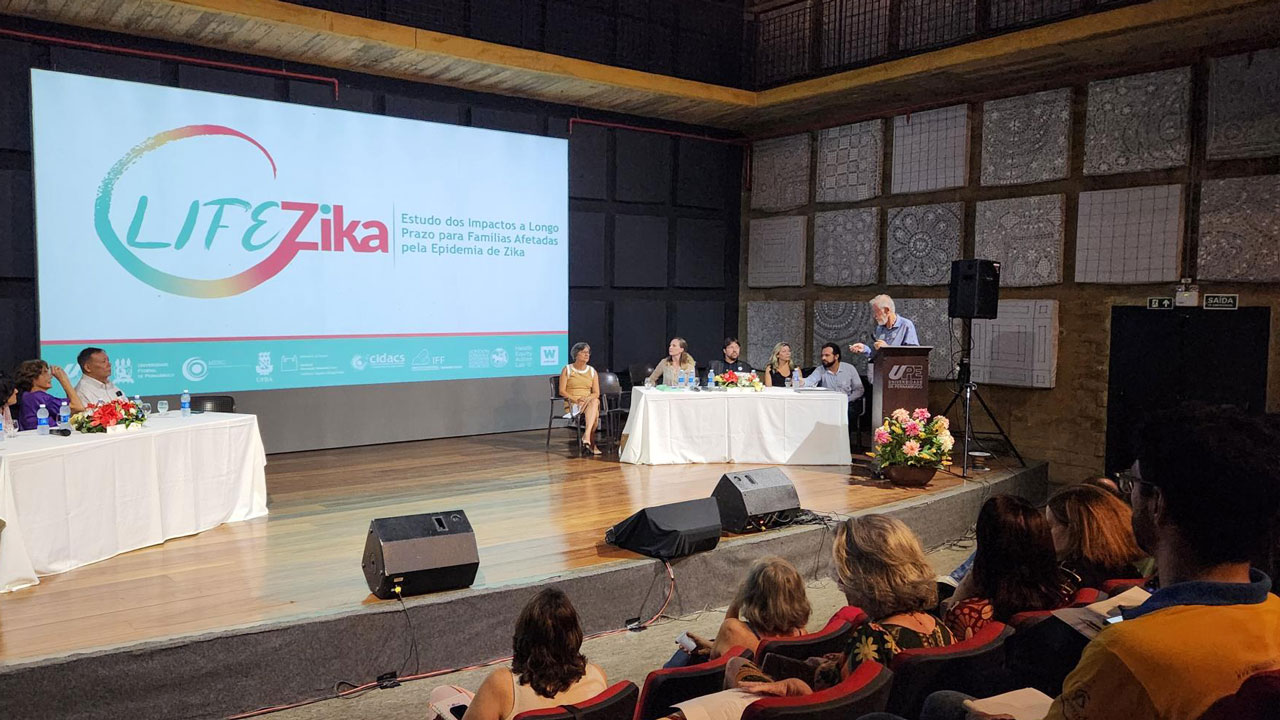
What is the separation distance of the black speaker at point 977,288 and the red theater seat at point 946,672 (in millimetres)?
4986

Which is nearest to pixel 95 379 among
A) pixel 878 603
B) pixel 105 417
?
pixel 105 417

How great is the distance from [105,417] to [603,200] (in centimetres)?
566

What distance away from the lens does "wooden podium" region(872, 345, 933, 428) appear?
666 cm

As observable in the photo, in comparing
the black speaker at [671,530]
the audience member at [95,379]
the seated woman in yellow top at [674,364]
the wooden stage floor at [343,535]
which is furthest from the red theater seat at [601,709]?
the seated woman in yellow top at [674,364]

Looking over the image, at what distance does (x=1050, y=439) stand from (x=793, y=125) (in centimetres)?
434

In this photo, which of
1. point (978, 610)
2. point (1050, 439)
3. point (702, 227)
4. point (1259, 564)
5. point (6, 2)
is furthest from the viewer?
point (702, 227)

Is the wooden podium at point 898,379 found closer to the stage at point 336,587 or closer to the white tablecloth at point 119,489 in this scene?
the stage at point 336,587

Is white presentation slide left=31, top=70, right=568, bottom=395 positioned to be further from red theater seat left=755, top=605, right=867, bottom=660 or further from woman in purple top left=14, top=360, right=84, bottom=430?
red theater seat left=755, top=605, right=867, bottom=660

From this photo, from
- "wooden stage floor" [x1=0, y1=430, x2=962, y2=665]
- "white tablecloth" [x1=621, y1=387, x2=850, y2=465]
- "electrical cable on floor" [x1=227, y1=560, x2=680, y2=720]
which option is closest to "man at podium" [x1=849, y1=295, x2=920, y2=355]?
"white tablecloth" [x1=621, y1=387, x2=850, y2=465]

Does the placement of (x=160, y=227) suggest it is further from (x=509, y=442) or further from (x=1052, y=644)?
(x=1052, y=644)

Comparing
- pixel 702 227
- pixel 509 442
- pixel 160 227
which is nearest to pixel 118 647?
pixel 160 227

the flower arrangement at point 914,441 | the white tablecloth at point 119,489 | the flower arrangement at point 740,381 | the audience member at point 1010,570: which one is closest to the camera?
the audience member at point 1010,570

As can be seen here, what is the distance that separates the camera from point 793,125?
9562mm

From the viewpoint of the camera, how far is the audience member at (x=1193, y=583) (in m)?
1.06
